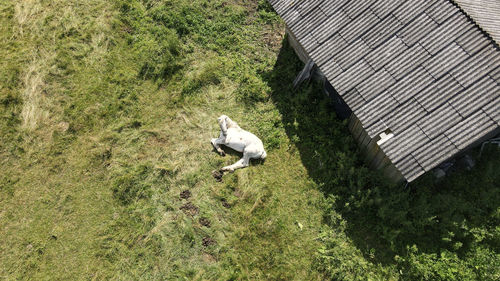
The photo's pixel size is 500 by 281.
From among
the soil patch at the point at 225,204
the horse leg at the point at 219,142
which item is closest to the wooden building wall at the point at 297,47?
the horse leg at the point at 219,142

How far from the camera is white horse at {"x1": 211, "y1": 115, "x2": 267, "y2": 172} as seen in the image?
859cm

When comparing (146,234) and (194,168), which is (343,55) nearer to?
(194,168)

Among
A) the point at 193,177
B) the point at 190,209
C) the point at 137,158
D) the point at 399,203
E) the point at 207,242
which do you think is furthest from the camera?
the point at 137,158

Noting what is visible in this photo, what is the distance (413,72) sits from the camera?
22.7 feet

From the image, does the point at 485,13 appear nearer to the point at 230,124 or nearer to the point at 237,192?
the point at 230,124

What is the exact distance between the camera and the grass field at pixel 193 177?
7.43 m

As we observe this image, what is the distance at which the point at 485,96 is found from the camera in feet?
20.5

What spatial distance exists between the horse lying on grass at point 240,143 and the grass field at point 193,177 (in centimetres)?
25

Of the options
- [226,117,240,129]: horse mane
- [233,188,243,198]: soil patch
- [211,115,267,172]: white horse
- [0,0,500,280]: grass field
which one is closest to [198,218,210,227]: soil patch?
[0,0,500,280]: grass field

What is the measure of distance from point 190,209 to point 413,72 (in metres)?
6.79

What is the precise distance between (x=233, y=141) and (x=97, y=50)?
6724 mm

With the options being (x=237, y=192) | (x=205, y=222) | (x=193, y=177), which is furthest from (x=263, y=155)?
(x=205, y=222)

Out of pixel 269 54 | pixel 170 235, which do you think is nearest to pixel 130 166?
pixel 170 235

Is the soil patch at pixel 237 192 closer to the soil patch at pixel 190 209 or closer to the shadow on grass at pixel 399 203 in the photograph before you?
the soil patch at pixel 190 209
